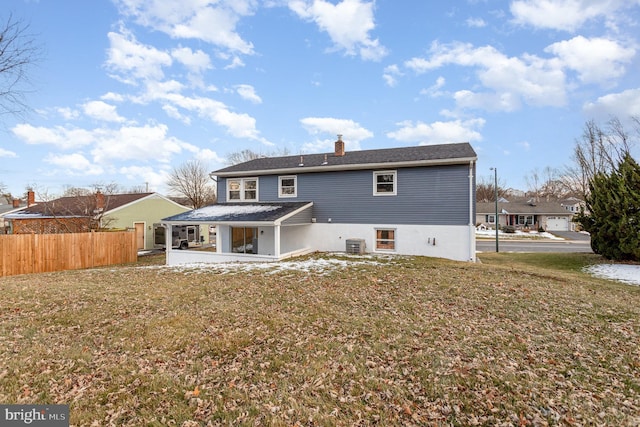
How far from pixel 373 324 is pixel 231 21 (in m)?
13.3

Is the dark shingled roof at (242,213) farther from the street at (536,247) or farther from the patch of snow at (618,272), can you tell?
the street at (536,247)

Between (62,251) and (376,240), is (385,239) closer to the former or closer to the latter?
(376,240)

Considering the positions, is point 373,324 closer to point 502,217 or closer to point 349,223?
point 349,223

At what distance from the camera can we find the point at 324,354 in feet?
15.6

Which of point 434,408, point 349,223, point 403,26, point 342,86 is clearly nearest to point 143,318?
point 434,408

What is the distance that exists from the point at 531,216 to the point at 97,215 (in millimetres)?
53240

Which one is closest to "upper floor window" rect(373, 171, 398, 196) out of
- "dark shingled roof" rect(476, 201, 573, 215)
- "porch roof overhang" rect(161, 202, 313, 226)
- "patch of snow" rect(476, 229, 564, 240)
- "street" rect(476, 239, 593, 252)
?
"porch roof overhang" rect(161, 202, 313, 226)

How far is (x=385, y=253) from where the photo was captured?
50.6ft

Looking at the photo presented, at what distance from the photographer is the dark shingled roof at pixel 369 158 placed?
14773 mm

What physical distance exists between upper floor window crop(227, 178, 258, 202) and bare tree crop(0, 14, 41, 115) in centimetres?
1041

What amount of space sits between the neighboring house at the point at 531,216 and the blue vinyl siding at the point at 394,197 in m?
35.4

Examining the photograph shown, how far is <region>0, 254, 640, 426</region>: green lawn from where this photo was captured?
346cm

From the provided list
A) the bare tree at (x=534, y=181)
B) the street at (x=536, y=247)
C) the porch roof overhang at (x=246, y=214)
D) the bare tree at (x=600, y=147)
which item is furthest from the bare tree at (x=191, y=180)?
the bare tree at (x=534, y=181)

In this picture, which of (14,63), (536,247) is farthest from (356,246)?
(536,247)
